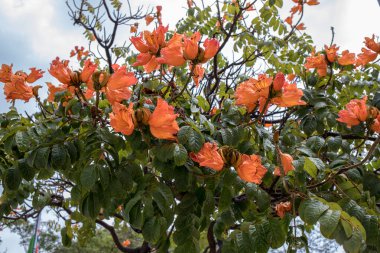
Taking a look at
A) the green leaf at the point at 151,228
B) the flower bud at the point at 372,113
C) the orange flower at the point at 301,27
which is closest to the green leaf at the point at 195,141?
the green leaf at the point at 151,228

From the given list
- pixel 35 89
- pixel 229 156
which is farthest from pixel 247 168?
pixel 35 89

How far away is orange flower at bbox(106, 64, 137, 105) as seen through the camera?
139cm

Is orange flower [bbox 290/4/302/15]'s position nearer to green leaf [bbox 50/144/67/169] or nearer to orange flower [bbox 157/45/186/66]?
orange flower [bbox 157/45/186/66]

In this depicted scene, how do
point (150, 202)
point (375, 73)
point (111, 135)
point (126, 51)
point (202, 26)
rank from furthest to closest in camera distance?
point (126, 51) → point (202, 26) → point (375, 73) → point (111, 135) → point (150, 202)

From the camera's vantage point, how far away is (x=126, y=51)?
4.00m

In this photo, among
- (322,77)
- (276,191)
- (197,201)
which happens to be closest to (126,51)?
(322,77)

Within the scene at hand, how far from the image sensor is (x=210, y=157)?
126 centimetres

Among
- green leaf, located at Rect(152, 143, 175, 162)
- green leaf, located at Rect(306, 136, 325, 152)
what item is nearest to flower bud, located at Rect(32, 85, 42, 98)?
green leaf, located at Rect(152, 143, 175, 162)

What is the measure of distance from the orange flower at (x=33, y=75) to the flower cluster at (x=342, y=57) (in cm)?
132

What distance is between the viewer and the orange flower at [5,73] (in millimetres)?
1749

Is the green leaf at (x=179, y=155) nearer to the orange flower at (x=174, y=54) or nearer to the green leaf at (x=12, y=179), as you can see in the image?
the orange flower at (x=174, y=54)

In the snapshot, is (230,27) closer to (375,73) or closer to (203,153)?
(375,73)

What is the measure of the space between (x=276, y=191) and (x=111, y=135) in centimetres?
89

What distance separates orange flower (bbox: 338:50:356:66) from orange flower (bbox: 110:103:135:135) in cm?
139
